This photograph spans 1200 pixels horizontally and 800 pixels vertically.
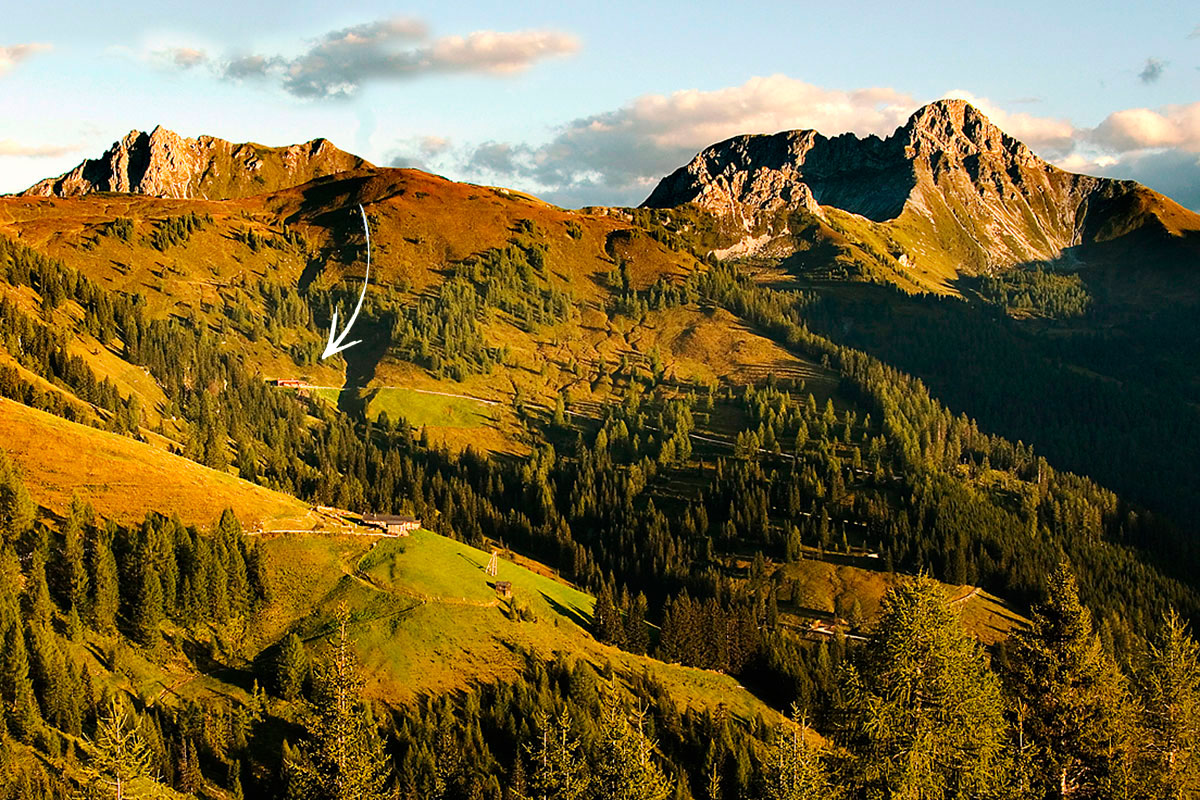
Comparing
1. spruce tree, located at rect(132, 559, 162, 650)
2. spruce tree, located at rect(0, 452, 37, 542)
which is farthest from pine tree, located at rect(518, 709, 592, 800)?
spruce tree, located at rect(0, 452, 37, 542)

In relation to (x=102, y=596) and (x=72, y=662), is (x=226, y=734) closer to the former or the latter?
(x=72, y=662)

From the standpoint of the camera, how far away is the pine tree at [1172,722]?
Answer: 4856 centimetres

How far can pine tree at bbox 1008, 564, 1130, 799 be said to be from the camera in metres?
46.2

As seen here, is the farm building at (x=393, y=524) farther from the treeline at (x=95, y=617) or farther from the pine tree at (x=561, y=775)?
the pine tree at (x=561, y=775)

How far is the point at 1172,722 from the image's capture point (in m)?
53.0

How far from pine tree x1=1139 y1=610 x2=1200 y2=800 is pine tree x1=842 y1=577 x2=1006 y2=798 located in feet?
49.0

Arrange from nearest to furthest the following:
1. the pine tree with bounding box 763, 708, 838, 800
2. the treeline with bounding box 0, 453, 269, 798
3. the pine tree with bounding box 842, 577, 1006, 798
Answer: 1. the pine tree with bounding box 842, 577, 1006, 798
2. the pine tree with bounding box 763, 708, 838, 800
3. the treeline with bounding box 0, 453, 269, 798

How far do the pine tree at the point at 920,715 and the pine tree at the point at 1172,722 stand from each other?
49.0ft

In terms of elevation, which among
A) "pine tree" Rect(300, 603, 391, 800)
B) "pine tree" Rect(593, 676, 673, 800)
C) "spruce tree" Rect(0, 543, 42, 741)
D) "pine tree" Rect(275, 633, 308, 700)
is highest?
"pine tree" Rect(593, 676, 673, 800)

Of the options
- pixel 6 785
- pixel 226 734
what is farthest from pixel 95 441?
pixel 6 785

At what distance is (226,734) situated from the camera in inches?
3752

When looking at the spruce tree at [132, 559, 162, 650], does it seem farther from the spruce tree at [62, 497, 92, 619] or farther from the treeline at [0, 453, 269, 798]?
the spruce tree at [62, 497, 92, 619]

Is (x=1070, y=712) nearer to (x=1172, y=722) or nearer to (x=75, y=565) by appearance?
(x=1172, y=722)

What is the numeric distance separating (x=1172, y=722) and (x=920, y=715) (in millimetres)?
23797
